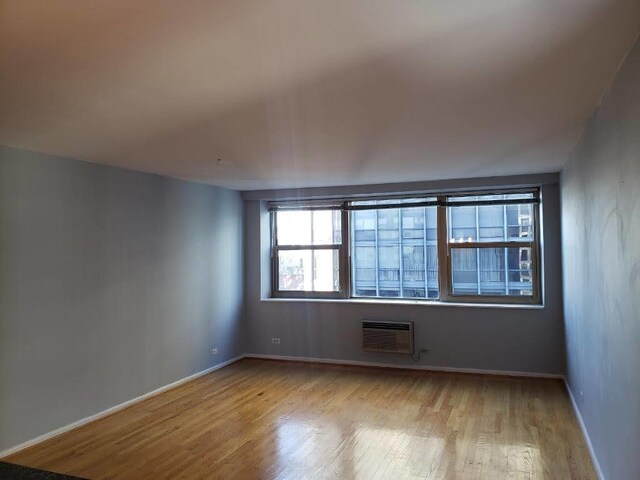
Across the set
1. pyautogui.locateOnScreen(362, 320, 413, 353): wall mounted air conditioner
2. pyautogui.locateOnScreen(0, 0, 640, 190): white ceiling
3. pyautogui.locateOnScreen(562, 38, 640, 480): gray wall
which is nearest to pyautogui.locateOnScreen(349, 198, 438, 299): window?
pyautogui.locateOnScreen(362, 320, 413, 353): wall mounted air conditioner

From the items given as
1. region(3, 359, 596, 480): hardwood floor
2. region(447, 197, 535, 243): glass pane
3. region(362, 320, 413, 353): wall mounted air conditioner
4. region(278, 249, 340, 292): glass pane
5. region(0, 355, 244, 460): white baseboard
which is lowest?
region(3, 359, 596, 480): hardwood floor

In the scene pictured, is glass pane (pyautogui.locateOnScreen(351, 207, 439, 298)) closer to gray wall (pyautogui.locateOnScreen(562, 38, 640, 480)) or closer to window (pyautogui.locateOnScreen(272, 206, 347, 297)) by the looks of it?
window (pyautogui.locateOnScreen(272, 206, 347, 297))

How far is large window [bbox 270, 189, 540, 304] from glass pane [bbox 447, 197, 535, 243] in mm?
11

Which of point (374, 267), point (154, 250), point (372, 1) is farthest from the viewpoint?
point (374, 267)

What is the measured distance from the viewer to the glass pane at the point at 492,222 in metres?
5.49

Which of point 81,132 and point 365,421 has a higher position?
point 81,132

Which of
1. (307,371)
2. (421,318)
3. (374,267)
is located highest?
(374,267)

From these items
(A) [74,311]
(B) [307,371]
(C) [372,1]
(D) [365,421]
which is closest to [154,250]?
(A) [74,311]

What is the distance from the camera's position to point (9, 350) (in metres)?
3.40

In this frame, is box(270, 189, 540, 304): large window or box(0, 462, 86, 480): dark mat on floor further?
box(270, 189, 540, 304): large window

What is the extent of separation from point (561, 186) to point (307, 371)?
365 centimetres

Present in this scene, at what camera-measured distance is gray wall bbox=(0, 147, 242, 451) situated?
3.47 m

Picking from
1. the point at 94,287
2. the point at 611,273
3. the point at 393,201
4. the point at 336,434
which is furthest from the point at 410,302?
the point at 94,287

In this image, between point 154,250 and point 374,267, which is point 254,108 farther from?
point 374,267
